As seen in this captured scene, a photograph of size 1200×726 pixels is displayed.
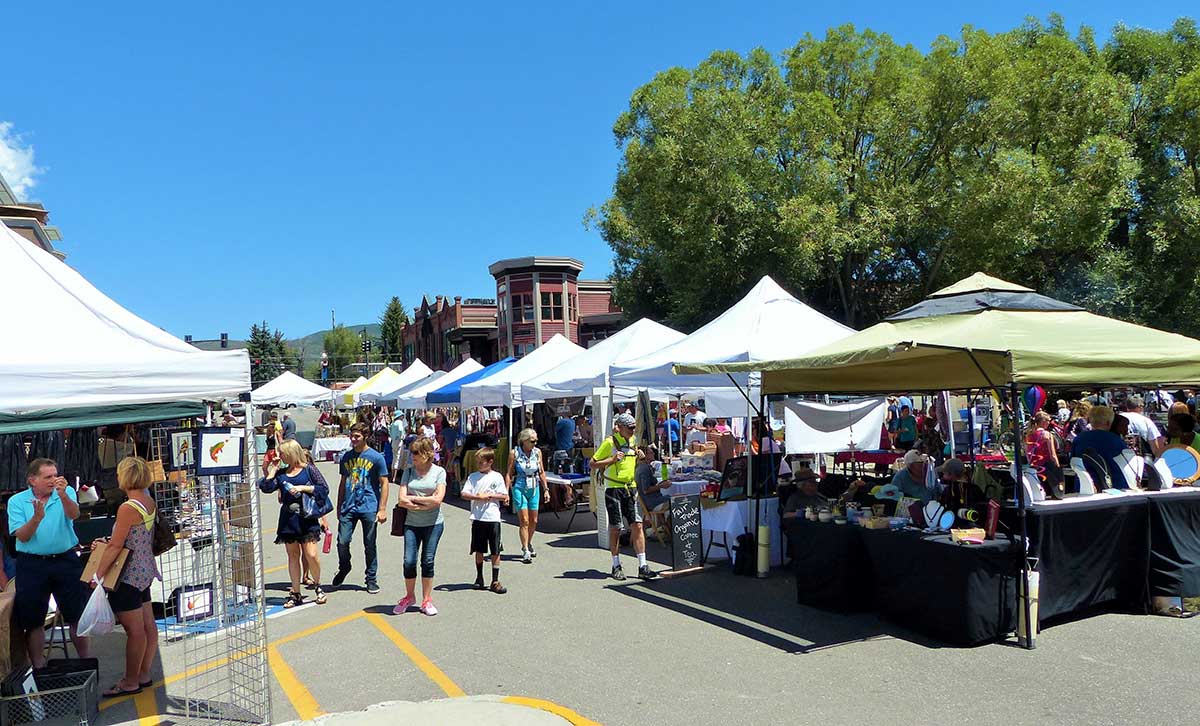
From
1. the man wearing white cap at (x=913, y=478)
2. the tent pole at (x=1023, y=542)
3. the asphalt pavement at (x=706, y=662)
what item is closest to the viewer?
the asphalt pavement at (x=706, y=662)

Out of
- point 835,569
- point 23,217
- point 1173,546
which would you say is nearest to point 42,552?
point 835,569

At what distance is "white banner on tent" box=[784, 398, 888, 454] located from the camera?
1346 centimetres

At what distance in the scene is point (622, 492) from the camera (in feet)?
30.3

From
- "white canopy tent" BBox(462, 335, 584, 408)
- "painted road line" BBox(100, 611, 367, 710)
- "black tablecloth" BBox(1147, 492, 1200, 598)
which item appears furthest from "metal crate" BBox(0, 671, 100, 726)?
"white canopy tent" BBox(462, 335, 584, 408)

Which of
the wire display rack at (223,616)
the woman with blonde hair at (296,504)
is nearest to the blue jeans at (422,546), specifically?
the woman with blonde hair at (296,504)

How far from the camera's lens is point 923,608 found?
6.60 metres

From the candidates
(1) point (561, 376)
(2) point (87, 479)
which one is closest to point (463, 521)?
(1) point (561, 376)

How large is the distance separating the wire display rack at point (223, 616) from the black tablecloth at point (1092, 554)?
5.88m

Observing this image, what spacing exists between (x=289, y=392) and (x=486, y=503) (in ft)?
84.9

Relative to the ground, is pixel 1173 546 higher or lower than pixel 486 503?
lower

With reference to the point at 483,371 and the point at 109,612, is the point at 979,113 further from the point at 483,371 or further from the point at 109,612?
the point at 109,612

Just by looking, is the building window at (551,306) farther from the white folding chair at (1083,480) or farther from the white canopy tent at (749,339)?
the white folding chair at (1083,480)

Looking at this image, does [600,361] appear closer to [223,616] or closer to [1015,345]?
[1015,345]

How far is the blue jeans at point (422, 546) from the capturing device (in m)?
7.75
